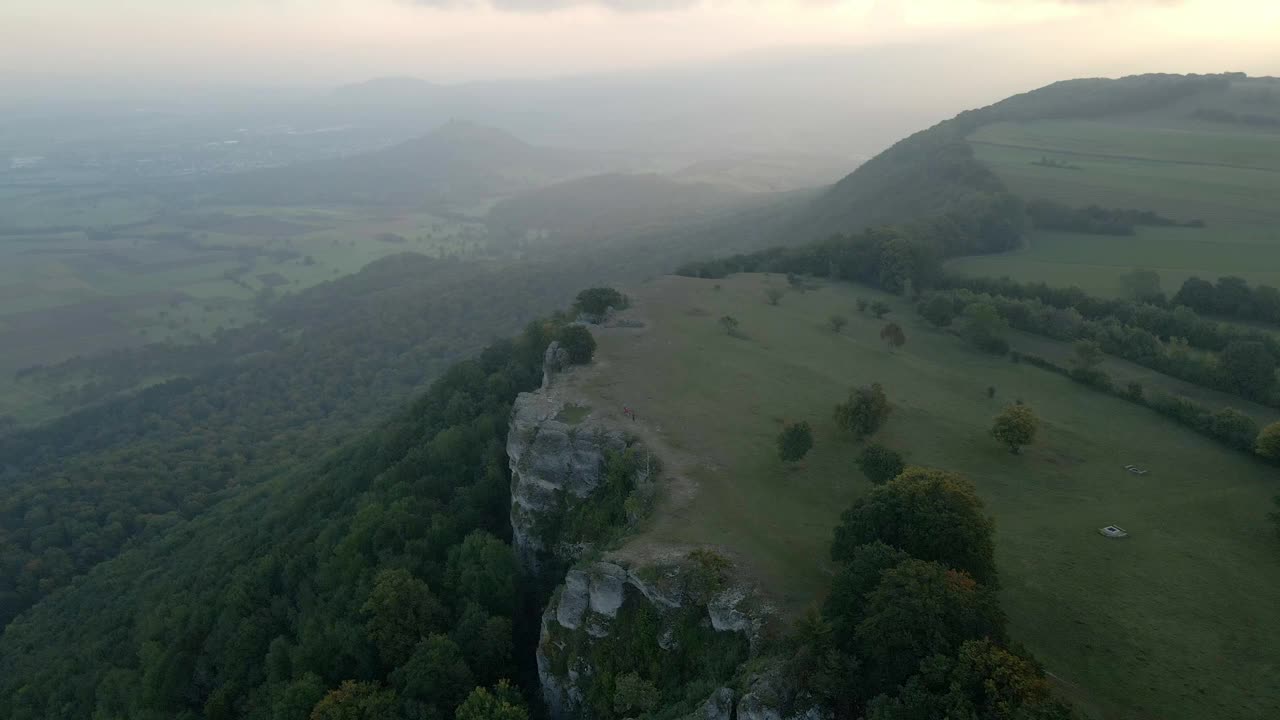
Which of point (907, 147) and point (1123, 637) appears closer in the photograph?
point (1123, 637)

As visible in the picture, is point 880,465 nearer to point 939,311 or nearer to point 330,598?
point 330,598

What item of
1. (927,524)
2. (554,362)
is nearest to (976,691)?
(927,524)

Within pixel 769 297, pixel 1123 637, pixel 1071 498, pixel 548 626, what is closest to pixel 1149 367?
pixel 1071 498

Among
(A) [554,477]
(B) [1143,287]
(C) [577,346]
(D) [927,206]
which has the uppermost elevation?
(D) [927,206]

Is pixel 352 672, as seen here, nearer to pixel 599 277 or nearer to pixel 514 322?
pixel 514 322

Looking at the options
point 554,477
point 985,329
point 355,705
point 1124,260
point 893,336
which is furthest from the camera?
point 1124,260

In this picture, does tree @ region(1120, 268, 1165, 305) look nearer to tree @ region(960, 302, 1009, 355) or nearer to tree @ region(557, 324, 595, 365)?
tree @ region(960, 302, 1009, 355)
